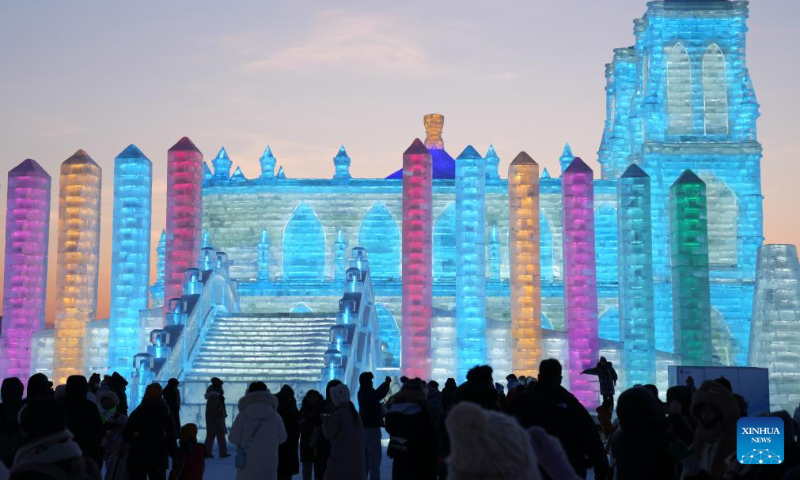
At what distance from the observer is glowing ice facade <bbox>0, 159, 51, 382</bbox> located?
31.3 m

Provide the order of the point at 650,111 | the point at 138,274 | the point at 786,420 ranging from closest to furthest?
1. the point at 786,420
2. the point at 138,274
3. the point at 650,111

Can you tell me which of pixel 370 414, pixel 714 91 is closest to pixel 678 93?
pixel 714 91

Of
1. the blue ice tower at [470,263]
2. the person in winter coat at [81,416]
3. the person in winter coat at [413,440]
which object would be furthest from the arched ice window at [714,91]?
the person in winter coat at [81,416]

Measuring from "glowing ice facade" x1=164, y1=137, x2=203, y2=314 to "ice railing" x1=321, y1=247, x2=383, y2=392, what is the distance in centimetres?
453

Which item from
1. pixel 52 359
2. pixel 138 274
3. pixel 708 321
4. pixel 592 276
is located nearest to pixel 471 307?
pixel 592 276

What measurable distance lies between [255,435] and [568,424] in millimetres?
4044

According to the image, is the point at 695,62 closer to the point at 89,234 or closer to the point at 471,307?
the point at 471,307

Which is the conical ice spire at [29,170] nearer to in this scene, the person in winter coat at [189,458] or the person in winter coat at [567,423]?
the person in winter coat at [189,458]

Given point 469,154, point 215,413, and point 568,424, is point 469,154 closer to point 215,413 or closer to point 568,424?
point 215,413

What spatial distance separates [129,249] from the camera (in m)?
31.2

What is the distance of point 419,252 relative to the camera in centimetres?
3162

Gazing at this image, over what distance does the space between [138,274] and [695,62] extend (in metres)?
25.3

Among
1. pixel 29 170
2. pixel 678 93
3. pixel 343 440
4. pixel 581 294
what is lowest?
pixel 343 440

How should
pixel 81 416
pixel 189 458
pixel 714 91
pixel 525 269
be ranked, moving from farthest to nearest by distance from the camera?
pixel 714 91
pixel 525 269
pixel 189 458
pixel 81 416
